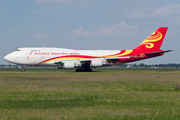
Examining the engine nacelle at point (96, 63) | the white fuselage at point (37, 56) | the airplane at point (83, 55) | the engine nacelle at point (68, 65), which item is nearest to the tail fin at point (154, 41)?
the airplane at point (83, 55)

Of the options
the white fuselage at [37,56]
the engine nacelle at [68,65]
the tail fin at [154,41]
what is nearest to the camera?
the engine nacelle at [68,65]

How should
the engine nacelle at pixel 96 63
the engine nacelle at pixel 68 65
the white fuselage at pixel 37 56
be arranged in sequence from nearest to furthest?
the engine nacelle at pixel 68 65 < the white fuselage at pixel 37 56 < the engine nacelle at pixel 96 63

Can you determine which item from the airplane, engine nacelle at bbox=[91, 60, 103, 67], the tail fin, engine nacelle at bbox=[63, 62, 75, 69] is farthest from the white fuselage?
the tail fin

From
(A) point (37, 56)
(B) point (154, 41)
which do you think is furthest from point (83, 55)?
(B) point (154, 41)

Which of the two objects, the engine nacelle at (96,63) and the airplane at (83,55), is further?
the engine nacelle at (96,63)

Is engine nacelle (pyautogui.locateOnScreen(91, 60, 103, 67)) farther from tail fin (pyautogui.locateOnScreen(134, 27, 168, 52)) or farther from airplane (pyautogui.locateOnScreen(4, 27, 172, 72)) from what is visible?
tail fin (pyautogui.locateOnScreen(134, 27, 168, 52))

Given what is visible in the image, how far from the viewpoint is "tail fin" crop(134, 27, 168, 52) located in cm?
4972

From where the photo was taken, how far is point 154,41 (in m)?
49.8

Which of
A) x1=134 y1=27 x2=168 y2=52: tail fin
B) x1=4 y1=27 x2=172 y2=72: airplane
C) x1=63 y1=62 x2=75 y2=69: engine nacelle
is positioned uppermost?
x1=134 y1=27 x2=168 y2=52: tail fin

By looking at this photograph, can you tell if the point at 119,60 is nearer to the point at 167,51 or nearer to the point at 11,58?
the point at 167,51

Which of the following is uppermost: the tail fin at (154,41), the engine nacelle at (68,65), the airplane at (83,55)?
the tail fin at (154,41)

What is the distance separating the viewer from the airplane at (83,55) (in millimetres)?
45938

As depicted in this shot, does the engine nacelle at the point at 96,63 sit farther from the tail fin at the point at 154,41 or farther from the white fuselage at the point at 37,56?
the tail fin at the point at 154,41

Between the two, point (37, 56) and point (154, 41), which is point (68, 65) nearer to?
point (37, 56)
